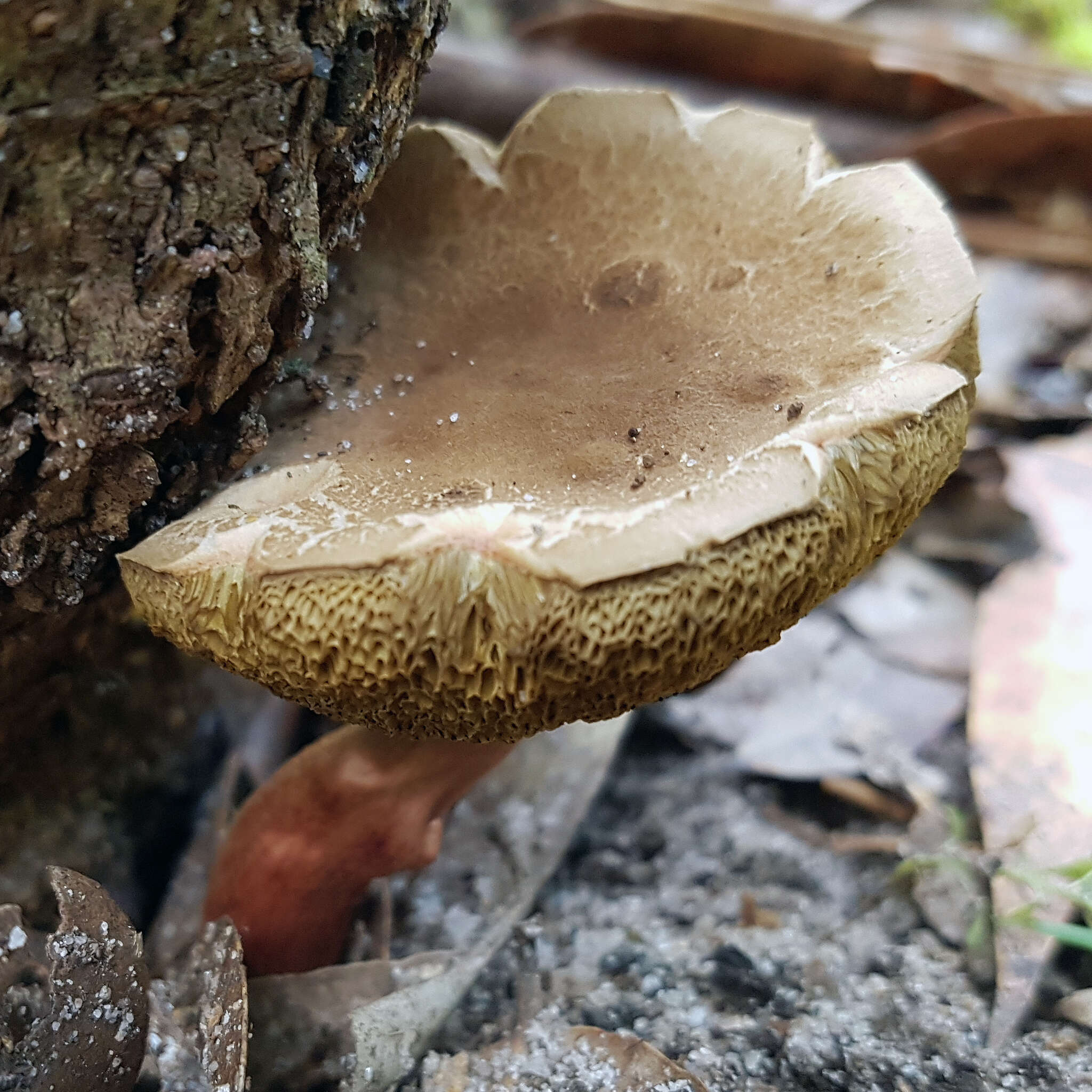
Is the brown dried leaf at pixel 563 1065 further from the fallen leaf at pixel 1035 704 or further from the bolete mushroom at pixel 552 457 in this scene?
the fallen leaf at pixel 1035 704

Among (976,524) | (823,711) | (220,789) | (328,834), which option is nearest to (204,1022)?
(328,834)

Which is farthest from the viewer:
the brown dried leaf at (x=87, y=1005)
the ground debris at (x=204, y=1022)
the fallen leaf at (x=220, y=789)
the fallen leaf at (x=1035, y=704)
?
the fallen leaf at (x=220, y=789)

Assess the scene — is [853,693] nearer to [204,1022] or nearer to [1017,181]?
[204,1022]

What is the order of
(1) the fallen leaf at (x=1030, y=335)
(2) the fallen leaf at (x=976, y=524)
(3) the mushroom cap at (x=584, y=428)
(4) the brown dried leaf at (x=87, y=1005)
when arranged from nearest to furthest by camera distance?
(3) the mushroom cap at (x=584, y=428) < (4) the brown dried leaf at (x=87, y=1005) < (2) the fallen leaf at (x=976, y=524) < (1) the fallen leaf at (x=1030, y=335)

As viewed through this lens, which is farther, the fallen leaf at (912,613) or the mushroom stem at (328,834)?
the fallen leaf at (912,613)

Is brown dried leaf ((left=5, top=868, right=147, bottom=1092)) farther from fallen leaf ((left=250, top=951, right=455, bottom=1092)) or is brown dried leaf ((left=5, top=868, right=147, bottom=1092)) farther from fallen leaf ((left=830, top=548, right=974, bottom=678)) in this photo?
fallen leaf ((left=830, top=548, right=974, bottom=678))

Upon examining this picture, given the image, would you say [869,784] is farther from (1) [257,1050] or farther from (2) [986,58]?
(2) [986,58]

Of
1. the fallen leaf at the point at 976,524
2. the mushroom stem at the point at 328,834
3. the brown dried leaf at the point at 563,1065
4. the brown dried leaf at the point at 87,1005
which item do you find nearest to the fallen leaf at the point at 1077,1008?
the brown dried leaf at the point at 563,1065
